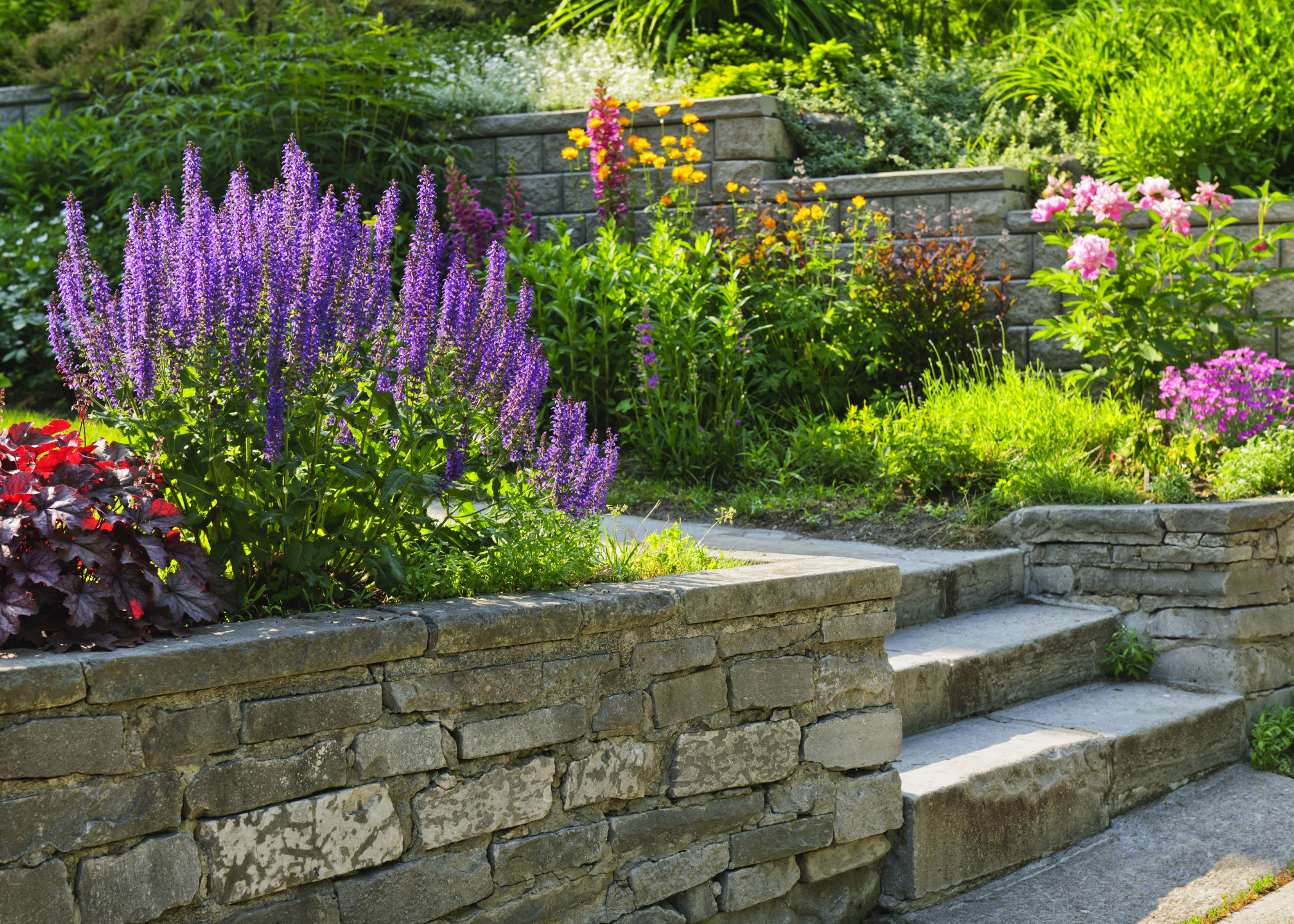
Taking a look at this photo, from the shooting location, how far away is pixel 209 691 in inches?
76.4

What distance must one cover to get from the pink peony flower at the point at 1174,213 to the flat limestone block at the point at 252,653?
400 centimetres

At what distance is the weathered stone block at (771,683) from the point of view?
2.66m

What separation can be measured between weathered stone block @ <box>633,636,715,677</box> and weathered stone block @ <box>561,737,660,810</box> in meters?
0.16

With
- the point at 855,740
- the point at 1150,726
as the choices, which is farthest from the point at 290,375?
the point at 1150,726

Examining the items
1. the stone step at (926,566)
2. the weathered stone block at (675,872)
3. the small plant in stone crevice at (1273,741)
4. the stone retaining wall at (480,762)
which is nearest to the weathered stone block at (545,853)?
the stone retaining wall at (480,762)

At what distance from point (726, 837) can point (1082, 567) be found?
2231 millimetres

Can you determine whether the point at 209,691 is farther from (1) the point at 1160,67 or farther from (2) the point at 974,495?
(1) the point at 1160,67

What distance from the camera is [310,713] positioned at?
2047mm

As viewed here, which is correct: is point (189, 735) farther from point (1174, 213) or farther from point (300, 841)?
point (1174, 213)

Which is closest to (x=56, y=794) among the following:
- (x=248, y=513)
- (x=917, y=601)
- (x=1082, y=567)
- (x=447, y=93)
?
(x=248, y=513)

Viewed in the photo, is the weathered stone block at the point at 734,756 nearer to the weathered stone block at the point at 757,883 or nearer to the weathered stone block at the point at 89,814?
the weathered stone block at the point at 757,883

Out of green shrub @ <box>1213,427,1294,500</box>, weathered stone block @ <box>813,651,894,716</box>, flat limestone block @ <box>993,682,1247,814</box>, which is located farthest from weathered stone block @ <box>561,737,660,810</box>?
green shrub @ <box>1213,427,1294,500</box>

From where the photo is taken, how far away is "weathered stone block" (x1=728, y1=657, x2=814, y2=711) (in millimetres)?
2658

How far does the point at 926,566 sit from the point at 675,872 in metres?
1.81
